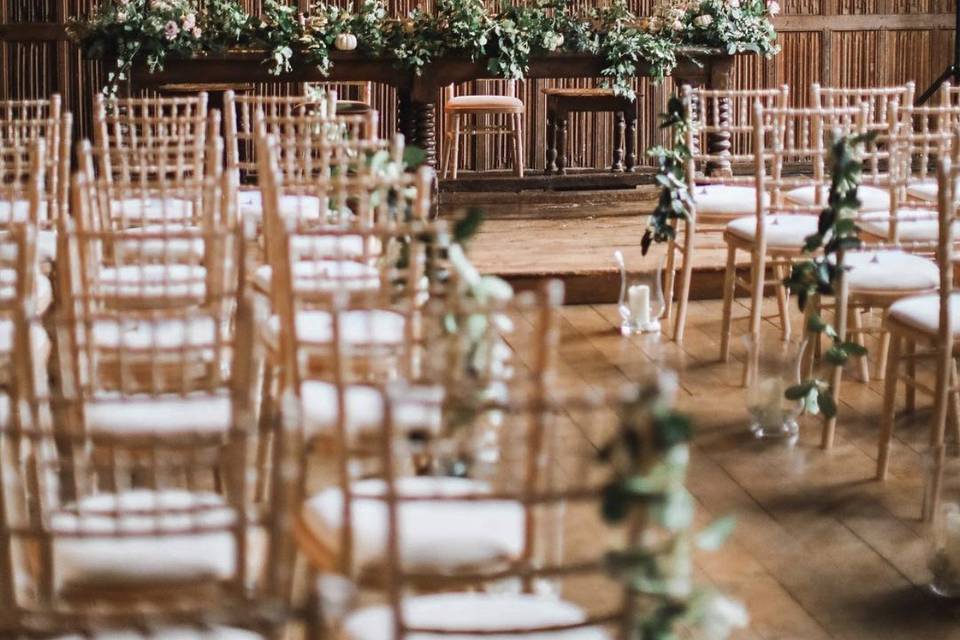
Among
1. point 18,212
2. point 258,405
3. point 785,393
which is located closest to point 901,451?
point 785,393

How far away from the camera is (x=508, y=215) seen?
30.3 ft

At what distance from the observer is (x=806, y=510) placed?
4.55 meters

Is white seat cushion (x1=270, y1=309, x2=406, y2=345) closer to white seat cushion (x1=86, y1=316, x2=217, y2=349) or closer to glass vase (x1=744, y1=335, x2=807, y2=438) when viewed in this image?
white seat cushion (x1=86, y1=316, x2=217, y2=349)

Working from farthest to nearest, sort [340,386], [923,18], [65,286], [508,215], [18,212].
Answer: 1. [923,18]
2. [508,215]
3. [18,212]
4. [65,286]
5. [340,386]

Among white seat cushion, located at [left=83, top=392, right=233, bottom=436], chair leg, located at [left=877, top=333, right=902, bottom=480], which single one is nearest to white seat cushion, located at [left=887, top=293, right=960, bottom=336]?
chair leg, located at [left=877, top=333, right=902, bottom=480]

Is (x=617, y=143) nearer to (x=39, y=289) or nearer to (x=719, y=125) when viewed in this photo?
(x=719, y=125)

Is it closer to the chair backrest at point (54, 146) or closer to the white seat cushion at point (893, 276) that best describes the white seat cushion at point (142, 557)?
the white seat cushion at point (893, 276)

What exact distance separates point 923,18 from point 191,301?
8720 mm

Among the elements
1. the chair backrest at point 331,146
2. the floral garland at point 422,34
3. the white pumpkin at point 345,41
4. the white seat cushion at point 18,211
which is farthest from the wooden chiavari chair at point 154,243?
the white pumpkin at point 345,41

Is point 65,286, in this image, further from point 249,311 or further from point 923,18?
point 923,18

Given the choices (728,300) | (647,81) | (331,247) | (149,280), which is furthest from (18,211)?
(647,81)

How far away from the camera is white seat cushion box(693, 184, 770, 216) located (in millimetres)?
6438

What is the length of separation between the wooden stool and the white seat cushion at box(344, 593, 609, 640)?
24.4 feet

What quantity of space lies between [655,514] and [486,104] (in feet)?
26.9
